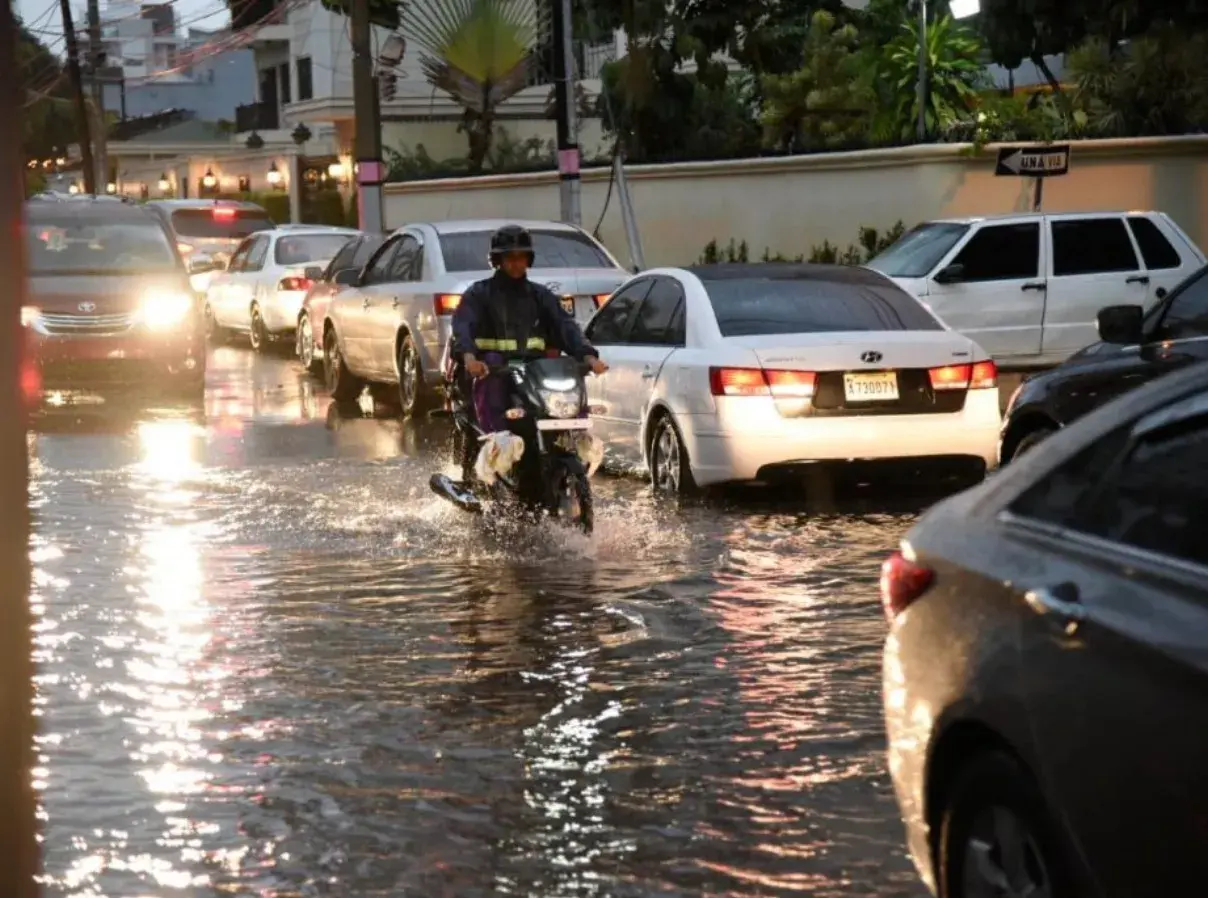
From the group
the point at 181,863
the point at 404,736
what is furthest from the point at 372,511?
the point at 181,863

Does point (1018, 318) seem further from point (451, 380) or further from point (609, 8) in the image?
point (609, 8)

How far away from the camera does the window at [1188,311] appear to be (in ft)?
35.6

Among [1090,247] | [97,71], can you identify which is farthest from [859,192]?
[97,71]

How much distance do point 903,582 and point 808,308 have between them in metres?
8.57

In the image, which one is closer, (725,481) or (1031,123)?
(725,481)

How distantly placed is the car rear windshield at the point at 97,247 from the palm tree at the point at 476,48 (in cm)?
2060

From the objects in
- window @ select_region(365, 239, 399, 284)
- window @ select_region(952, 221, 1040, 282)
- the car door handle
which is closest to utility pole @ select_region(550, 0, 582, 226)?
window @ select_region(365, 239, 399, 284)

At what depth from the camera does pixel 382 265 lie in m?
20.7

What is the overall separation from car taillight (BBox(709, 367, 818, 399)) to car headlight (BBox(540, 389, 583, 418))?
4.08 ft

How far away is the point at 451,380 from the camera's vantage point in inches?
510

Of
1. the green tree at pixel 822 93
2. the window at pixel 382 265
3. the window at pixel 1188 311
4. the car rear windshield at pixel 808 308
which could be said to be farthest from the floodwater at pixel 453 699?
the green tree at pixel 822 93

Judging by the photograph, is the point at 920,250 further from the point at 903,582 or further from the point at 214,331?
the point at 903,582

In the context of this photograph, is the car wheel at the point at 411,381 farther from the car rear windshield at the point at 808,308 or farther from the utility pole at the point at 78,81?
the utility pole at the point at 78,81

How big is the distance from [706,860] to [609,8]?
2737 cm
